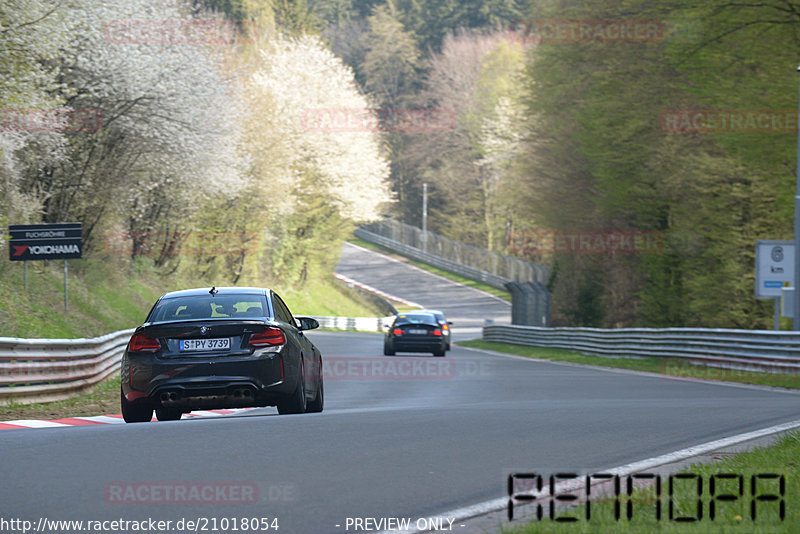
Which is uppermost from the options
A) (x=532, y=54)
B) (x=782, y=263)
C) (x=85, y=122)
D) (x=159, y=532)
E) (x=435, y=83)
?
(x=435, y=83)

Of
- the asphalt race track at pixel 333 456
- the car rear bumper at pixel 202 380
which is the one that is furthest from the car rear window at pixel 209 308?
the asphalt race track at pixel 333 456

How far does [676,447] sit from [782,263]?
1561cm

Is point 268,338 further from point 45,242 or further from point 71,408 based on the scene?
point 45,242

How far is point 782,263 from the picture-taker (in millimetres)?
24125

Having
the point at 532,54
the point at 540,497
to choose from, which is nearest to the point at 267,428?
the point at 540,497

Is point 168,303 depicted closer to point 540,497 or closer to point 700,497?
point 540,497

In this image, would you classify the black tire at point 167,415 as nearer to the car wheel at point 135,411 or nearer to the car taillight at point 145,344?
the car wheel at point 135,411

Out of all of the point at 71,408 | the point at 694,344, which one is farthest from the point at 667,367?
the point at 71,408

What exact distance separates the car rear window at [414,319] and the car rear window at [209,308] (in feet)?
69.4

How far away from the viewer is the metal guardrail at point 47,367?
14.7 metres

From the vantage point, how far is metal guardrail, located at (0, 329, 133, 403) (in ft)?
48.4

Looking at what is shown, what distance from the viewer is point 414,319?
3362cm

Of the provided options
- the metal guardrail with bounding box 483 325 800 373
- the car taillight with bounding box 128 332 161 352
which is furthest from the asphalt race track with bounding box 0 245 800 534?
the metal guardrail with bounding box 483 325 800 373

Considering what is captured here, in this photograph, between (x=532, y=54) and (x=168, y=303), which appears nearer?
(x=168, y=303)
